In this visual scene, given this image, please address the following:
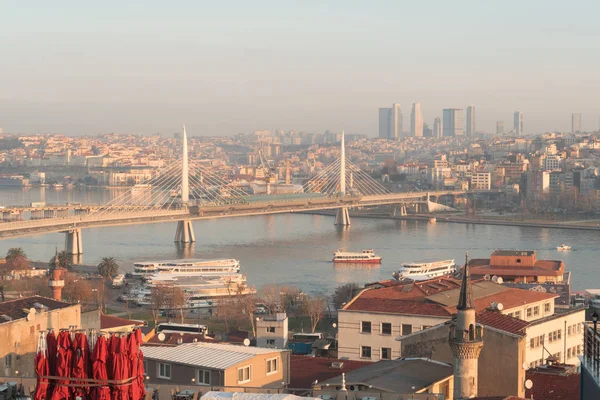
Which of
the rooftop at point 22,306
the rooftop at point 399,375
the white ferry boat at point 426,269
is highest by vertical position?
the rooftop at point 22,306

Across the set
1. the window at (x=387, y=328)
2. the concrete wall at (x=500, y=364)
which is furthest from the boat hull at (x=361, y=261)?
the concrete wall at (x=500, y=364)

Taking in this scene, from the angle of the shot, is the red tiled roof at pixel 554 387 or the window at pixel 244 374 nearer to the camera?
the window at pixel 244 374

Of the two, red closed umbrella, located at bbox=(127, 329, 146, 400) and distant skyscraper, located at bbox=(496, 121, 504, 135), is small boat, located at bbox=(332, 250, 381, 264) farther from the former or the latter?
distant skyscraper, located at bbox=(496, 121, 504, 135)

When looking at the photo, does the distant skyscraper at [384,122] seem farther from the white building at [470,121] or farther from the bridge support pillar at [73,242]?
the bridge support pillar at [73,242]

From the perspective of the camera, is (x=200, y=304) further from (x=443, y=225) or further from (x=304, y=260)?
A: (x=443, y=225)

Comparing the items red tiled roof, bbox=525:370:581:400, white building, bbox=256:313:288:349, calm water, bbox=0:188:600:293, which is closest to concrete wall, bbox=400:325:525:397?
red tiled roof, bbox=525:370:581:400

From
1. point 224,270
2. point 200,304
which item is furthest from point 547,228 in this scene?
point 200,304

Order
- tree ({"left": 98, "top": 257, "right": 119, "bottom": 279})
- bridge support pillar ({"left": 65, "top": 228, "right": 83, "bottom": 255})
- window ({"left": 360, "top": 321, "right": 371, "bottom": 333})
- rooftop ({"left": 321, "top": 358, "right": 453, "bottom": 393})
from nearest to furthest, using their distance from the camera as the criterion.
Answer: rooftop ({"left": 321, "top": 358, "right": 453, "bottom": 393}) → window ({"left": 360, "top": 321, "right": 371, "bottom": 333}) → tree ({"left": 98, "top": 257, "right": 119, "bottom": 279}) → bridge support pillar ({"left": 65, "top": 228, "right": 83, "bottom": 255})
